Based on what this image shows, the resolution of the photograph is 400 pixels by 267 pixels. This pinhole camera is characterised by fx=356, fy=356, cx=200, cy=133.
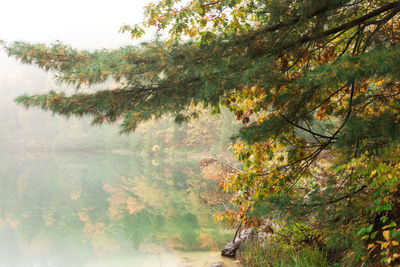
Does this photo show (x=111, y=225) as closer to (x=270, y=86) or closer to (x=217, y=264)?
(x=217, y=264)

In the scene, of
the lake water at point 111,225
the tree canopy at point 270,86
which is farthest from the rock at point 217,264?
the tree canopy at point 270,86

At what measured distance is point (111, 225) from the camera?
11.0 metres

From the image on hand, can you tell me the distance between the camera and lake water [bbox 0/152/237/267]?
7.98 meters

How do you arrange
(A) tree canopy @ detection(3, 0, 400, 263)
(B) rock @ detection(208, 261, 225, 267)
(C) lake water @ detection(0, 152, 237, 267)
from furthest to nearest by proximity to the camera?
1. (C) lake water @ detection(0, 152, 237, 267)
2. (B) rock @ detection(208, 261, 225, 267)
3. (A) tree canopy @ detection(3, 0, 400, 263)

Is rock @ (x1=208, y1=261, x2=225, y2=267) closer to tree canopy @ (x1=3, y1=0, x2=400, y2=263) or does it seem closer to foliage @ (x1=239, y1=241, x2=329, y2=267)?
foliage @ (x1=239, y1=241, x2=329, y2=267)

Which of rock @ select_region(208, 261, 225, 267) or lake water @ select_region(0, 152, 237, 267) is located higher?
rock @ select_region(208, 261, 225, 267)

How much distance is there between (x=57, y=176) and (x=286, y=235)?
21.5 m

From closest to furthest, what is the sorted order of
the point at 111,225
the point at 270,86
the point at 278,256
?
1. the point at 270,86
2. the point at 278,256
3. the point at 111,225

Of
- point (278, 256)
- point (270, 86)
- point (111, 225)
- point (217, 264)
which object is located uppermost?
point (270, 86)

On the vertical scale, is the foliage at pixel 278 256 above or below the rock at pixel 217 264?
above

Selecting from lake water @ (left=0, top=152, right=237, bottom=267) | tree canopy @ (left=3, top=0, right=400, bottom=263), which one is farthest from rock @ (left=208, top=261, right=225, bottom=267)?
tree canopy @ (left=3, top=0, right=400, bottom=263)

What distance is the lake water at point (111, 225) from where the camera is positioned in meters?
7.98

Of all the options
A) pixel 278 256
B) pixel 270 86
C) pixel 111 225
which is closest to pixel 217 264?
pixel 278 256

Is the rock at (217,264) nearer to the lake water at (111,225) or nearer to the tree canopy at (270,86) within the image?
the lake water at (111,225)
